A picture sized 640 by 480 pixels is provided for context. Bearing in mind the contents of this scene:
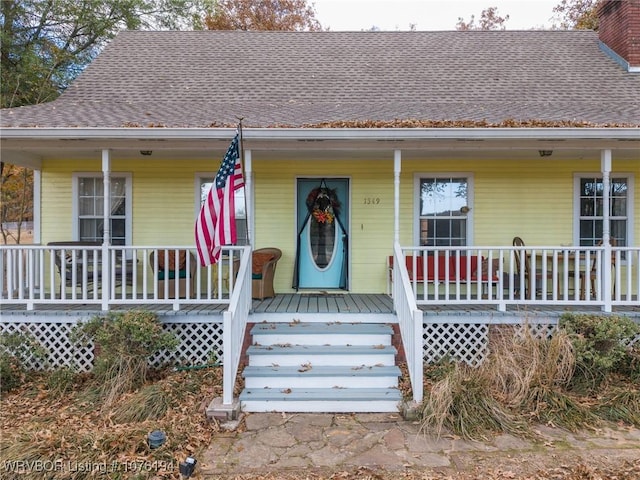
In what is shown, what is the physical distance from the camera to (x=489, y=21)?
18984 millimetres

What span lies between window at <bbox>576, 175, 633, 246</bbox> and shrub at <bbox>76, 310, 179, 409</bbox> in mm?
6910

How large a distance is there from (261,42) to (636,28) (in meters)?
7.71

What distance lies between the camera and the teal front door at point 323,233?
734cm

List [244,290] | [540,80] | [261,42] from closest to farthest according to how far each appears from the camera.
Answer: [244,290] < [540,80] < [261,42]

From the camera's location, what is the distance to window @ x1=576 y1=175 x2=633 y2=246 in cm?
720

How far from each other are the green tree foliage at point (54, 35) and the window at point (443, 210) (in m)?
11.8

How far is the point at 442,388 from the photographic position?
14.0ft

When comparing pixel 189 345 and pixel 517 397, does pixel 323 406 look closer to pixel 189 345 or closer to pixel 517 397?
pixel 517 397

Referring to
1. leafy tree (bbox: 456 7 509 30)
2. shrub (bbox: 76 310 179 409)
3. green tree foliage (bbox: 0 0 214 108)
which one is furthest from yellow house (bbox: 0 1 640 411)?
leafy tree (bbox: 456 7 509 30)

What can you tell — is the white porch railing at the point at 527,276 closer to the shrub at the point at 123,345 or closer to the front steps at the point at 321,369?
the front steps at the point at 321,369

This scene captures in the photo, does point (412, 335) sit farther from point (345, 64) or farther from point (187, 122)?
point (345, 64)

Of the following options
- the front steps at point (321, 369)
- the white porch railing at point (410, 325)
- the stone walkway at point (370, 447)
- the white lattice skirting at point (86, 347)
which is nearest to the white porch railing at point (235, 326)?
the front steps at point (321, 369)

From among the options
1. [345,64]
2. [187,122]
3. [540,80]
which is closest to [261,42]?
[345,64]

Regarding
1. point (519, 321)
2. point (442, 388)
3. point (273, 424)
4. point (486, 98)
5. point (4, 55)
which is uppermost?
point (4, 55)
